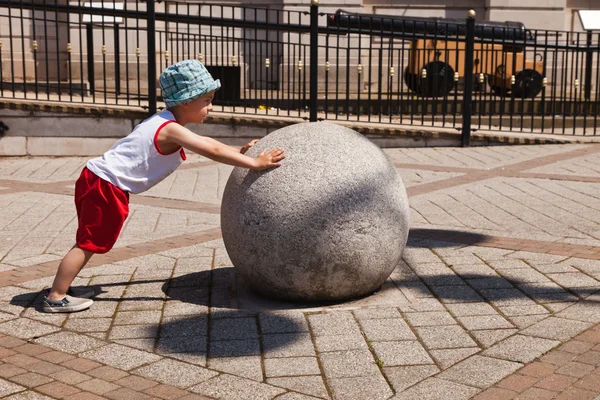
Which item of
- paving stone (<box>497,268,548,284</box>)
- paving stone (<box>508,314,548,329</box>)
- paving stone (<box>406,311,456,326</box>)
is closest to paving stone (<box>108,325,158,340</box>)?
paving stone (<box>406,311,456,326</box>)

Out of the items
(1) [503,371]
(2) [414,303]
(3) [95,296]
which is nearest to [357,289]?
(2) [414,303]

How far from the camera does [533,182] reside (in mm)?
10031

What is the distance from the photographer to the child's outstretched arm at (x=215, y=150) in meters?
5.04

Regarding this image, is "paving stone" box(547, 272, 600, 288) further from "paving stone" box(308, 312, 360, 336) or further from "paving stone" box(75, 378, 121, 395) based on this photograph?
"paving stone" box(75, 378, 121, 395)

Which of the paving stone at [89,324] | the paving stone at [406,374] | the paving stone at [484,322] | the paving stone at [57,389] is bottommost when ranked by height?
the paving stone at [57,389]

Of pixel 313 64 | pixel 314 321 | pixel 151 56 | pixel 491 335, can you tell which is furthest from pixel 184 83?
pixel 313 64

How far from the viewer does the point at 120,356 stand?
4.41 meters

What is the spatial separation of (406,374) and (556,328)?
110 centimetres

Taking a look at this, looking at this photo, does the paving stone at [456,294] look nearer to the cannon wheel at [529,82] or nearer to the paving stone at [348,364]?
the paving stone at [348,364]

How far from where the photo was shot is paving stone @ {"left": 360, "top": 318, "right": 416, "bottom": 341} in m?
4.66

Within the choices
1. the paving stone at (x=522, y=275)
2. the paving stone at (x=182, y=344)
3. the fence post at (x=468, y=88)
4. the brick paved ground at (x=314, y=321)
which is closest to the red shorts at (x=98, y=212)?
the brick paved ground at (x=314, y=321)

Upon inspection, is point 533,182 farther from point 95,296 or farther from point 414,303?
point 95,296

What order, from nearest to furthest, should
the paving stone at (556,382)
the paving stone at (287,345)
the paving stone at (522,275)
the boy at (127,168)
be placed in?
the paving stone at (556,382) → the paving stone at (287,345) → the boy at (127,168) → the paving stone at (522,275)

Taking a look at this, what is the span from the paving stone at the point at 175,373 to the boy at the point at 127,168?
1118mm
